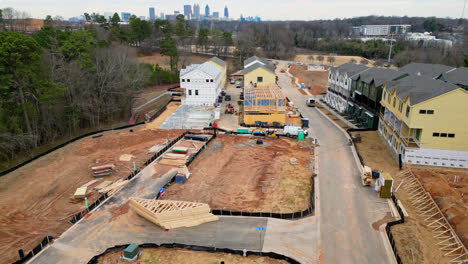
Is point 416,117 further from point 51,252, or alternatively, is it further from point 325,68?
point 325,68

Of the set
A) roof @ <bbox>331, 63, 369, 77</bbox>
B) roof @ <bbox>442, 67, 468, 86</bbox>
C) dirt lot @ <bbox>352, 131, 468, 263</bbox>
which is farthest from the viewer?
roof @ <bbox>331, 63, 369, 77</bbox>

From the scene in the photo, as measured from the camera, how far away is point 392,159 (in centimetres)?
2994

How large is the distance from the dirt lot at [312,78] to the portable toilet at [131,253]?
53.3m

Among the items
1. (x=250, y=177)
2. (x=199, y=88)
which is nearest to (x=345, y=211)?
(x=250, y=177)

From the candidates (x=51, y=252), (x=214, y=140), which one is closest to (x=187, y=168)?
(x=214, y=140)

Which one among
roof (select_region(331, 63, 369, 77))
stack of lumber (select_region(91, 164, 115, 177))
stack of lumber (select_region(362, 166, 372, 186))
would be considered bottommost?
stack of lumber (select_region(91, 164, 115, 177))

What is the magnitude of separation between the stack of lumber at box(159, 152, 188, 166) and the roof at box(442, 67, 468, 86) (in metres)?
36.6

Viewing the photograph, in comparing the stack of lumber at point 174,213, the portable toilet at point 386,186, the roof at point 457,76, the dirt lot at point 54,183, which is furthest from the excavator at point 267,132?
the roof at point 457,76

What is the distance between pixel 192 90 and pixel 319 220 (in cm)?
3504

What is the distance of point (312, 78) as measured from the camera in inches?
3204

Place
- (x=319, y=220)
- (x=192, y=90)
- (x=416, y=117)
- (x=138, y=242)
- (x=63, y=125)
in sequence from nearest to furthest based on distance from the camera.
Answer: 1. (x=138, y=242)
2. (x=319, y=220)
3. (x=416, y=117)
4. (x=63, y=125)
5. (x=192, y=90)

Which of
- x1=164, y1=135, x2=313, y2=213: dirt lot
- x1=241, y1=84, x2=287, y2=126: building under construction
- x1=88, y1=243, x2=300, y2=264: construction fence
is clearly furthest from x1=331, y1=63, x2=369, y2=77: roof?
x1=88, y1=243, x2=300, y2=264: construction fence

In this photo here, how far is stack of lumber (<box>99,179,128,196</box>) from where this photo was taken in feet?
78.2

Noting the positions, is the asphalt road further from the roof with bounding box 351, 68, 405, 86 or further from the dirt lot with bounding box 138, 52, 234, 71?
the dirt lot with bounding box 138, 52, 234, 71
